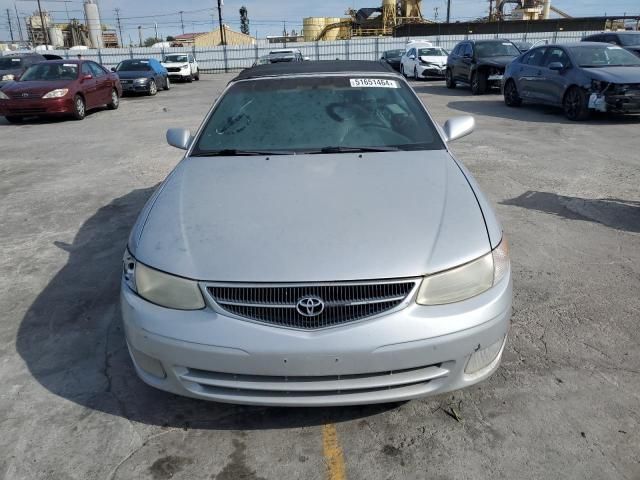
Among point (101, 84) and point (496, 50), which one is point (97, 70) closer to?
point (101, 84)

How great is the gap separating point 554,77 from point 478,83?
5.08 metres

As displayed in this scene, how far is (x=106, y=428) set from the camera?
8.60 feet

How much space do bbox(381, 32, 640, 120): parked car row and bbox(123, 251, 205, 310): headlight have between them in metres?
10.4

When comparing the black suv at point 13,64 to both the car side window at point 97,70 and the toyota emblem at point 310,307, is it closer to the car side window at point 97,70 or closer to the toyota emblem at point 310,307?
the car side window at point 97,70

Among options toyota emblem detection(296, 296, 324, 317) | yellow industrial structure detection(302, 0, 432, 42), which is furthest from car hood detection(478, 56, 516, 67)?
yellow industrial structure detection(302, 0, 432, 42)

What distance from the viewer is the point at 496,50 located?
1678cm

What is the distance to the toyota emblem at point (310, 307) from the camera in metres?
2.25

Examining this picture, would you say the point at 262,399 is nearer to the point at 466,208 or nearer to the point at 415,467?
the point at 415,467

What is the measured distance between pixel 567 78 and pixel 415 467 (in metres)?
11.0

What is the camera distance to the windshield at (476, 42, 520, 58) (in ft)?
54.6

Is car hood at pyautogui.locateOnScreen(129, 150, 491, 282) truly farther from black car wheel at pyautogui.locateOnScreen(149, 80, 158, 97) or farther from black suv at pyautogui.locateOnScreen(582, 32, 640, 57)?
black car wheel at pyautogui.locateOnScreen(149, 80, 158, 97)

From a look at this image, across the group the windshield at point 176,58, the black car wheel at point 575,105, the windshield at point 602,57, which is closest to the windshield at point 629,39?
the windshield at point 602,57

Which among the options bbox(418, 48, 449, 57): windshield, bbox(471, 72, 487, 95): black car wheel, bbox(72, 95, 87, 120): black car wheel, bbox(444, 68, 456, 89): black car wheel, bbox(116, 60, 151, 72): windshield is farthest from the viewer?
bbox(418, 48, 449, 57): windshield

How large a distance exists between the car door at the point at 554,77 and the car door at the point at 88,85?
36.8 feet
